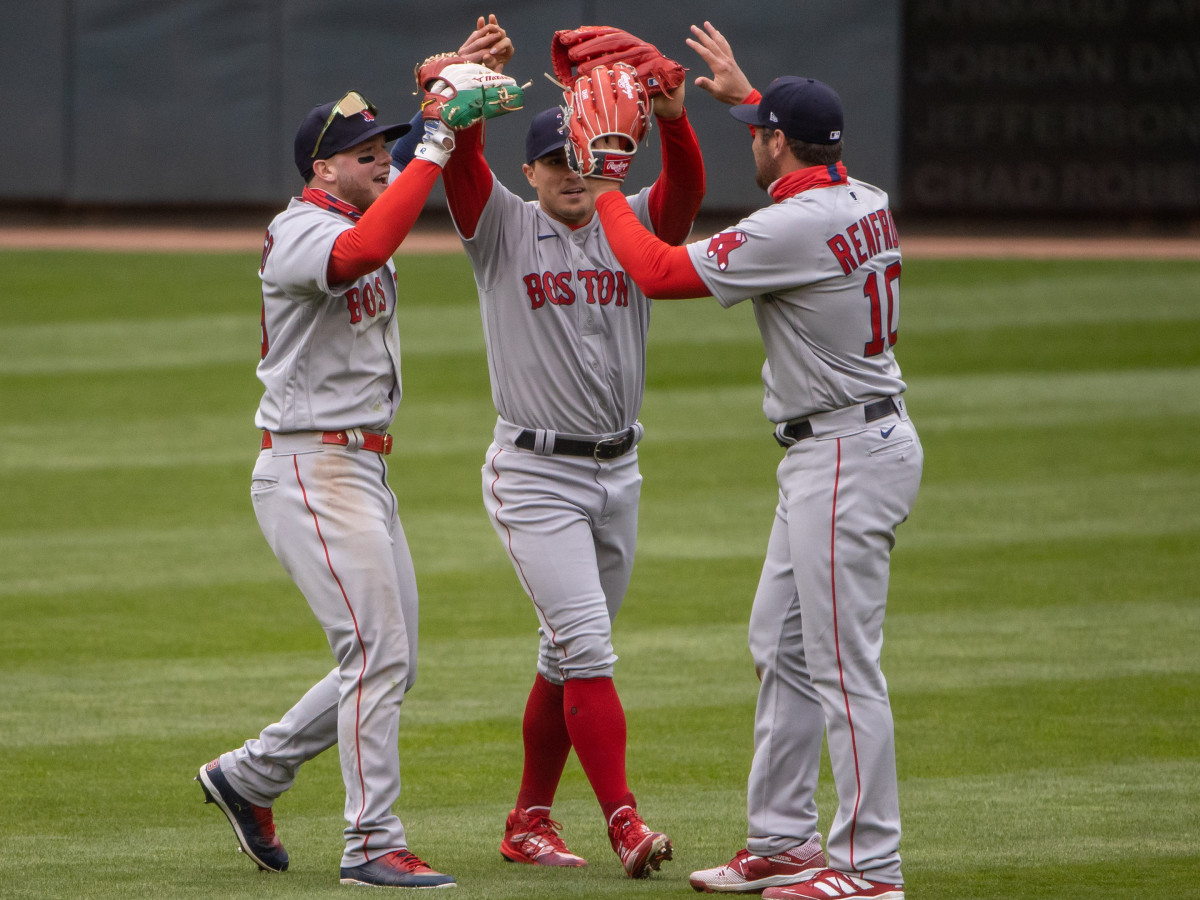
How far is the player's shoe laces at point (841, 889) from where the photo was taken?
4.18 metres

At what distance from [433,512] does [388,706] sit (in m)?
5.98

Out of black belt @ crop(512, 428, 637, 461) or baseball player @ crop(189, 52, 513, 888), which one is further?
black belt @ crop(512, 428, 637, 461)

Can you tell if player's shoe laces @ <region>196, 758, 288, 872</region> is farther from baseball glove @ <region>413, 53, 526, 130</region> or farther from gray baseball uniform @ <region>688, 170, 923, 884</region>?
baseball glove @ <region>413, 53, 526, 130</region>

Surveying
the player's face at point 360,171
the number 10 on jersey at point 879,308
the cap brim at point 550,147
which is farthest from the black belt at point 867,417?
the player's face at point 360,171

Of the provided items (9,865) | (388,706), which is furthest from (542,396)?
(9,865)

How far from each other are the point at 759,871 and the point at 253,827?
4.53 ft

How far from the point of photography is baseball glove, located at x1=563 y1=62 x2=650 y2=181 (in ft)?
14.8

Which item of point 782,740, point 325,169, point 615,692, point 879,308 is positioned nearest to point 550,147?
point 325,169

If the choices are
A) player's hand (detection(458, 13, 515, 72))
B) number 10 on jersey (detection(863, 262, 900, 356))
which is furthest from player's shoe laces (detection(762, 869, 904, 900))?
player's hand (detection(458, 13, 515, 72))

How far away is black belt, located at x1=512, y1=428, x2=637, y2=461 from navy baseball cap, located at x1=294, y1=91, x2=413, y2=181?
37.0 inches

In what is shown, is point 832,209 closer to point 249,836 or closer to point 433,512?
point 249,836

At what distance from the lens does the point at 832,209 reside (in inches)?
171

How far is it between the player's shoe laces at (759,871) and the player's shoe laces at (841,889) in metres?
0.18

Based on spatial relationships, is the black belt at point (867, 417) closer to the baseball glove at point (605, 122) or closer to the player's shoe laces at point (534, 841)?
the baseball glove at point (605, 122)
